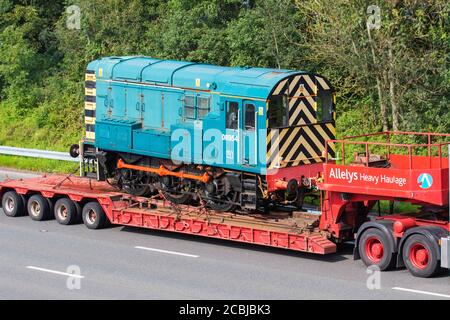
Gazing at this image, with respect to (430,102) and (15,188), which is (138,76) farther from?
(430,102)

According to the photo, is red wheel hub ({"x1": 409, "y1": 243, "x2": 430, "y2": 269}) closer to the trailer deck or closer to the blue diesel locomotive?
the trailer deck

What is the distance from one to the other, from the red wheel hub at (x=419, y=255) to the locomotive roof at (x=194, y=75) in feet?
13.9

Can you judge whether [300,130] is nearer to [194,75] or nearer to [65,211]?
[194,75]

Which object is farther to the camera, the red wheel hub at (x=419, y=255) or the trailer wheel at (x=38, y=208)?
the trailer wheel at (x=38, y=208)

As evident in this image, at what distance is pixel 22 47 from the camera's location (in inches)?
1391

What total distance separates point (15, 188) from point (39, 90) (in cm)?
1325

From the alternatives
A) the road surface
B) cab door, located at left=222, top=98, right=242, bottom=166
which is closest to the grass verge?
the road surface

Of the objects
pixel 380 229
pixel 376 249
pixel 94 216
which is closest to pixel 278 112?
pixel 380 229

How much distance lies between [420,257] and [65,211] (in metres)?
8.69

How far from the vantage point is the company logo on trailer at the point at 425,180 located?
53.7 feet

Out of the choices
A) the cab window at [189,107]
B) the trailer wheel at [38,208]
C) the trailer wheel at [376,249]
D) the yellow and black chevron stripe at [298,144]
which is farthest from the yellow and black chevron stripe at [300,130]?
the trailer wheel at [38,208]

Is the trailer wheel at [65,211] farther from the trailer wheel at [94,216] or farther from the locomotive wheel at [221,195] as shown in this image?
the locomotive wheel at [221,195]

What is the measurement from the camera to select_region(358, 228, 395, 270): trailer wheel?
16688mm
